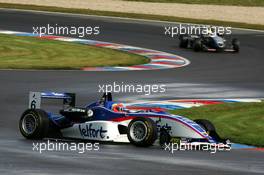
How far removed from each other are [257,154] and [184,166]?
2100 mm

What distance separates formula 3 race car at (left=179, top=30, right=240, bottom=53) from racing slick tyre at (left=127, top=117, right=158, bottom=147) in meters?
20.6

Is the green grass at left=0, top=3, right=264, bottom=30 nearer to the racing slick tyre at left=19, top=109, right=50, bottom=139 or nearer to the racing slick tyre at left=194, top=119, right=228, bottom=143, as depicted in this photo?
the racing slick tyre at left=194, top=119, right=228, bottom=143

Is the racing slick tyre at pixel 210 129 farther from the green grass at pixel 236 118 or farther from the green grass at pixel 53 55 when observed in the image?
the green grass at pixel 53 55

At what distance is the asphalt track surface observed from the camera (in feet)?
40.9

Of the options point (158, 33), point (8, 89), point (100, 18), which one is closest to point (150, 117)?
point (8, 89)

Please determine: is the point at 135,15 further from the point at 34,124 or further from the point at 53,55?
the point at 34,124

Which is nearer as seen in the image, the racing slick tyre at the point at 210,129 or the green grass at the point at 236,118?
the racing slick tyre at the point at 210,129

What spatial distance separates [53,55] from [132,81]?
22.1ft

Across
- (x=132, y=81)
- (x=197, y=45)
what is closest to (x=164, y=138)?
(x=132, y=81)

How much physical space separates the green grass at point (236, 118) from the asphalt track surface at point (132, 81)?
5.63ft

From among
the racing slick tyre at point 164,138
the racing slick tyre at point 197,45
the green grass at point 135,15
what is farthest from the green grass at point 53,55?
the racing slick tyre at point 164,138

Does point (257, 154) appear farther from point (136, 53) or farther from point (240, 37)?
point (240, 37)

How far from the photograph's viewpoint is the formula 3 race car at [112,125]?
47.4 feet

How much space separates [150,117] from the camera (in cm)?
1486
